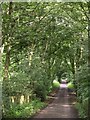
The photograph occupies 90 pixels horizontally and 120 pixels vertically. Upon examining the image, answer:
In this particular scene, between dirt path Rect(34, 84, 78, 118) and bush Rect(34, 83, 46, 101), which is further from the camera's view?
bush Rect(34, 83, 46, 101)

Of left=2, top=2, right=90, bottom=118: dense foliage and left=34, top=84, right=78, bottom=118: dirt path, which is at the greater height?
left=2, top=2, right=90, bottom=118: dense foliage

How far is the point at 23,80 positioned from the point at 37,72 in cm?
636

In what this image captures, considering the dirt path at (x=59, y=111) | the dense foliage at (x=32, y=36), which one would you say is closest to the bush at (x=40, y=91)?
the dirt path at (x=59, y=111)

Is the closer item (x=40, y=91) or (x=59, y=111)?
(x=59, y=111)

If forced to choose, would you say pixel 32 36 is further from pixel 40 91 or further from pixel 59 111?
pixel 40 91

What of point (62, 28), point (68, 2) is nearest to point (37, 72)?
point (62, 28)

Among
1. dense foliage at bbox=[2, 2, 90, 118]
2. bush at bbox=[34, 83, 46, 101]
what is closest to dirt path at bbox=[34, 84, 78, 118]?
dense foliage at bbox=[2, 2, 90, 118]

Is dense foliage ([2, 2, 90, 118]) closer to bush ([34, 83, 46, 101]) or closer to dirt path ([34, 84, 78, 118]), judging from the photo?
dirt path ([34, 84, 78, 118])

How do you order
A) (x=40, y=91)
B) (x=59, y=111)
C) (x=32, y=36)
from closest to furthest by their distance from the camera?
(x=32, y=36) → (x=59, y=111) → (x=40, y=91)

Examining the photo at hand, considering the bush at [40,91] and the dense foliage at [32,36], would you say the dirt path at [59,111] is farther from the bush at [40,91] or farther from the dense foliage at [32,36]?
the bush at [40,91]

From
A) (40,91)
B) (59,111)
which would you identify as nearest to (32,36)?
(59,111)

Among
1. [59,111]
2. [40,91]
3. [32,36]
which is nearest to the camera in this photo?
[32,36]

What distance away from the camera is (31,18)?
1886 centimetres

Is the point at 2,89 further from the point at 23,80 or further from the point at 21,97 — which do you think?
the point at 21,97
